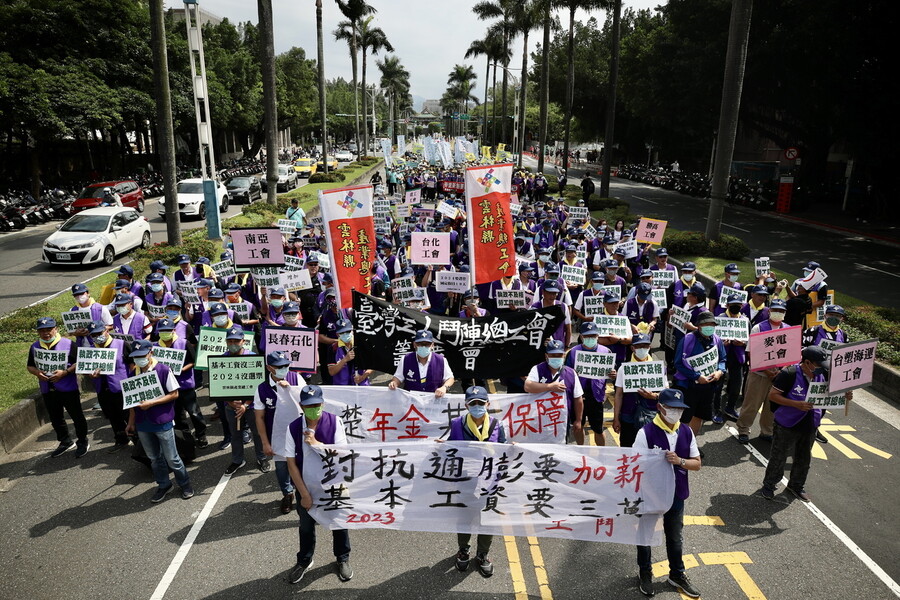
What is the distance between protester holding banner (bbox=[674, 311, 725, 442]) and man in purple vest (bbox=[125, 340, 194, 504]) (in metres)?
6.48

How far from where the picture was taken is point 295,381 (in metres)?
6.85

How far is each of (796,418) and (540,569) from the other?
361cm

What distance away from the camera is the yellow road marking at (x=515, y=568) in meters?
5.60

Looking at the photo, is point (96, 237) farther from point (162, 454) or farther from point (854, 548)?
point (854, 548)

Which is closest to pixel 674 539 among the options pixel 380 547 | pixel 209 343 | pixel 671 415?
pixel 671 415

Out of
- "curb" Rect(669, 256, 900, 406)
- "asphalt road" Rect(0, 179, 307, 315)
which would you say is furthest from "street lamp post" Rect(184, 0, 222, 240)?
"curb" Rect(669, 256, 900, 406)

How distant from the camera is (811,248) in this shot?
2355 cm

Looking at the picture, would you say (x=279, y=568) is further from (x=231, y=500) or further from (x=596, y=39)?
(x=596, y=39)

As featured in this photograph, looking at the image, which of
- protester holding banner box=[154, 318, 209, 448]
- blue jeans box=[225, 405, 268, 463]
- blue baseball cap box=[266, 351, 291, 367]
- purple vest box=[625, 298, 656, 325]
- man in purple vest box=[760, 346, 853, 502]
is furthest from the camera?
purple vest box=[625, 298, 656, 325]

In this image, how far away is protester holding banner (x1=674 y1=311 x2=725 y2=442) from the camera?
24.6 feet

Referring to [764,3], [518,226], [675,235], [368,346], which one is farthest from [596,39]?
[368,346]

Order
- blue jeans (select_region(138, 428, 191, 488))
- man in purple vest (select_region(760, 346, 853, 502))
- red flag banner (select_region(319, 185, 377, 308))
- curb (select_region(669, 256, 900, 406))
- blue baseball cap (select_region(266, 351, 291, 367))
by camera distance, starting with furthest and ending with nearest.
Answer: curb (select_region(669, 256, 900, 406)) → red flag banner (select_region(319, 185, 377, 308)) → blue jeans (select_region(138, 428, 191, 488)) → man in purple vest (select_region(760, 346, 853, 502)) → blue baseball cap (select_region(266, 351, 291, 367))

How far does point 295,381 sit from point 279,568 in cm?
201

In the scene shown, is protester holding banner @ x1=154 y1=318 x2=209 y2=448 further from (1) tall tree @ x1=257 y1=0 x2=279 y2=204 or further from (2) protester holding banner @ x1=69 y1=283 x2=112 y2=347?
(1) tall tree @ x1=257 y1=0 x2=279 y2=204
